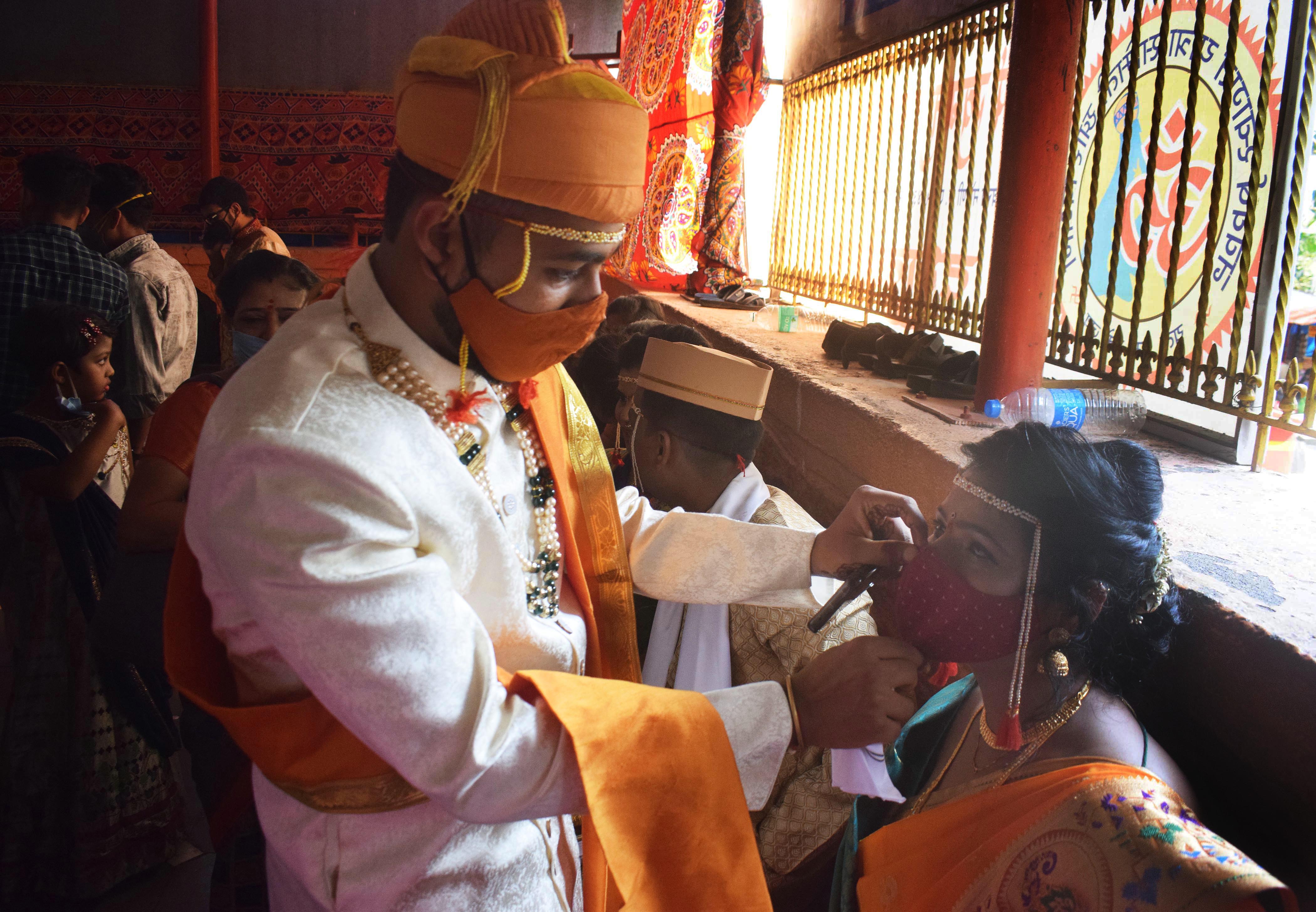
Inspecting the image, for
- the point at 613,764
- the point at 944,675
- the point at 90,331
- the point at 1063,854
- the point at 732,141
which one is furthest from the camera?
the point at 732,141

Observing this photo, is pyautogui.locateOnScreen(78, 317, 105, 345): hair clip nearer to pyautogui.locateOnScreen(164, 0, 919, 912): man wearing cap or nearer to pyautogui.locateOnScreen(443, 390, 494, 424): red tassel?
pyautogui.locateOnScreen(164, 0, 919, 912): man wearing cap

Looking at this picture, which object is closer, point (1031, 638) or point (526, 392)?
point (526, 392)

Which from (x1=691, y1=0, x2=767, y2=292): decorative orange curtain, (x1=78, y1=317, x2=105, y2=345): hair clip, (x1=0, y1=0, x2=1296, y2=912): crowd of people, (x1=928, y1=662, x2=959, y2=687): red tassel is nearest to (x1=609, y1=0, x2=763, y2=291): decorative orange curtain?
(x1=691, y1=0, x2=767, y2=292): decorative orange curtain

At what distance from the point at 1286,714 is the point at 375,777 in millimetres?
1394

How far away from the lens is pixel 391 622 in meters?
1.01

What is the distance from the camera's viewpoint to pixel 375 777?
1.17 m

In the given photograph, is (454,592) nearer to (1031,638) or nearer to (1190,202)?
(1031,638)

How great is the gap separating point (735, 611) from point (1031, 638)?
2.72ft

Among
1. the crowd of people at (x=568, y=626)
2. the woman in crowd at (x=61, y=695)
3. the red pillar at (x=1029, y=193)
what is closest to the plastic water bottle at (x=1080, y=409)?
the red pillar at (x=1029, y=193)

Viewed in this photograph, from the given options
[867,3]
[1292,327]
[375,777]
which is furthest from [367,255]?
[867,3]

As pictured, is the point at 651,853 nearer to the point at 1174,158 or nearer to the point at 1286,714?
the point at 1286,714

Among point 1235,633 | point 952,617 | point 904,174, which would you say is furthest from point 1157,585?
point 904,174

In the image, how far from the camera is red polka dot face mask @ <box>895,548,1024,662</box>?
159 cm

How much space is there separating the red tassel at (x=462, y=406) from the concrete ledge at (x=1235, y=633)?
1.33 m
